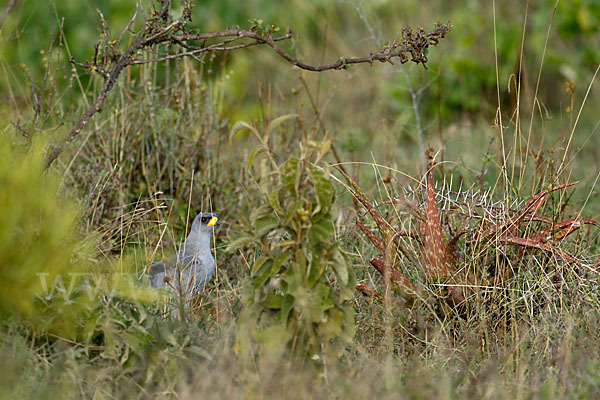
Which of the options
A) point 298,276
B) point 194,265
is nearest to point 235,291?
point 194,265

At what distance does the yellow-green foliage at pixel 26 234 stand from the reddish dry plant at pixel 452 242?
129 centimetres

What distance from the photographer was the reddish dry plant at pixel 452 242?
3.15m

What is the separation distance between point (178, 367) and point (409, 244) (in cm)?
144

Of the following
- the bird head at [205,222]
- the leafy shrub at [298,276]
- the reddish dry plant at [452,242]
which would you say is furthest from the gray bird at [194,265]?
the leafy shrub at [298,276]

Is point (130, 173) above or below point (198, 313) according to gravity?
above

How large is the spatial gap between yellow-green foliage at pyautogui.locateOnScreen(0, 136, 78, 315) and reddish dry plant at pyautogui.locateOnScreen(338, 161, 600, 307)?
50.9 inches

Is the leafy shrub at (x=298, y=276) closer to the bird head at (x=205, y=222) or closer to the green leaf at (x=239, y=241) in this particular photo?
the green leaf at (x=239, y=241)

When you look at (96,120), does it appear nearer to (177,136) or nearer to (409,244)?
(177,136)

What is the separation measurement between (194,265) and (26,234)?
114 centimetres

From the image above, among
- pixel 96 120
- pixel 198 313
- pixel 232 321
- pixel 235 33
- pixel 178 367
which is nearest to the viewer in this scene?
pixel 178 367

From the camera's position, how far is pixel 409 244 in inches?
138

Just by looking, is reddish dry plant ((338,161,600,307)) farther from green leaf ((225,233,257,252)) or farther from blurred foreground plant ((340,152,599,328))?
green leaf ((225,233,257,252))

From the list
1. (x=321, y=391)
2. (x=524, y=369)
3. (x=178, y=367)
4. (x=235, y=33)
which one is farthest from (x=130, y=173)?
(x=524, y=369)

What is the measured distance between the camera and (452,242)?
3.19 metres
